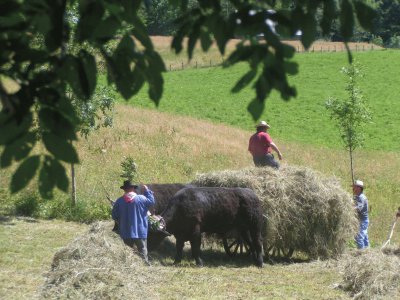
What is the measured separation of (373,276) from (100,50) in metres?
8.51

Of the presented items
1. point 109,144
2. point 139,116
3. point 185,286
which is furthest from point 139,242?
point 139,116

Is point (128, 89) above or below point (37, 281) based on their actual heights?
above

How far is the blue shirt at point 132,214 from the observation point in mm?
12742

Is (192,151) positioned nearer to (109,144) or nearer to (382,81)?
(109,144)

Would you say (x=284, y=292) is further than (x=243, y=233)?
No

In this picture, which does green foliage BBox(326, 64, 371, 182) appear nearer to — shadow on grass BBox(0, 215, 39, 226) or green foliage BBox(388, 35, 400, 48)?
shadow on grass BBox(0, 215, 39, 226)

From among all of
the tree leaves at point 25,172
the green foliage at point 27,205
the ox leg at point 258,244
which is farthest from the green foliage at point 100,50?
the green foliage at point 27,205

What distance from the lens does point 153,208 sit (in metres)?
15.0

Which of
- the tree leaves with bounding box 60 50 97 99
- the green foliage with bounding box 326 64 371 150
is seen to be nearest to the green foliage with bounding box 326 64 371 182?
the green foliage with bounding box 326 64 371 150

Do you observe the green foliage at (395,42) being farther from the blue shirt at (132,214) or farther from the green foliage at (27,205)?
the blue shirt at (132,214)

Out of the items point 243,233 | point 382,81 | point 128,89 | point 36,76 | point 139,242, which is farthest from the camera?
point 382,81

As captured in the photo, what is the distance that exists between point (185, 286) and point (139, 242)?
161 centimetres

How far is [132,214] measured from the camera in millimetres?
12742

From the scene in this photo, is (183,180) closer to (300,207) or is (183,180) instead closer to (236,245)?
(236,245)
